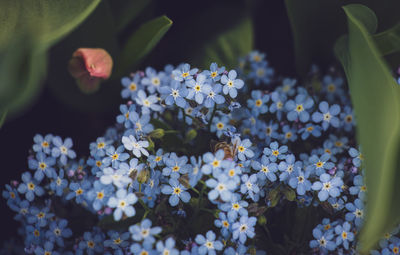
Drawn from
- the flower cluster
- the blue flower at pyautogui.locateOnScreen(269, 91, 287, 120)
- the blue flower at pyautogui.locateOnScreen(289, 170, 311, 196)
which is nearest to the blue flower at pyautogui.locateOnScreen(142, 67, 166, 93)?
the flower cluster

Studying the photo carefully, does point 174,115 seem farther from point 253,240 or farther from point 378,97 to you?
point 378,97

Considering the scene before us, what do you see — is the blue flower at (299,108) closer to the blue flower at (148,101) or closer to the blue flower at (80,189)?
the blue flower at (148,101)

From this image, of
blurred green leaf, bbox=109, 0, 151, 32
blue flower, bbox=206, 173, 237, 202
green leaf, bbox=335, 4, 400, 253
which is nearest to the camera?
green leaf, bbox=335, 4, 400, 253

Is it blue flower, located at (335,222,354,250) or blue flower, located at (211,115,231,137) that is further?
blue flower, located at (211,115,231,137)

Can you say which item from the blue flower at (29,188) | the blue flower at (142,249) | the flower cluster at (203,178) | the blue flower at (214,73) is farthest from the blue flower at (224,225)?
the blue flower at (29,188)

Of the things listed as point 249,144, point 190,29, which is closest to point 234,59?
point 190,29

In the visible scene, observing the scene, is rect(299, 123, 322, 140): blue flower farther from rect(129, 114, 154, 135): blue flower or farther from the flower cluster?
rect(129, 114, 154, 135): blue flower

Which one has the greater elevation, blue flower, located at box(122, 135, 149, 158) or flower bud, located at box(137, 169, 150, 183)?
blue flower, located at box(122, 135, 149, 158)
